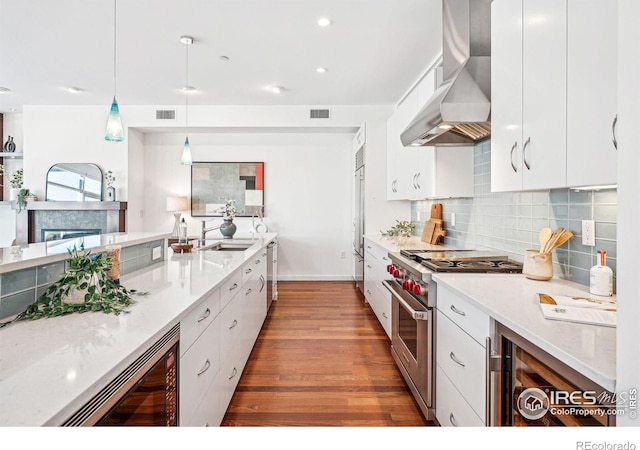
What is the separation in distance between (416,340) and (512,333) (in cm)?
98

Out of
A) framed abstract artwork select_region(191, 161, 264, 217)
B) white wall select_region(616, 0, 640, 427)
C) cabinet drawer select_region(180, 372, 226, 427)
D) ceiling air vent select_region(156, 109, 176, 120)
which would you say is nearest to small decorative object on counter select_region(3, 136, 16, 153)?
ceiling air vent select_region(156, 109, 176, 120)

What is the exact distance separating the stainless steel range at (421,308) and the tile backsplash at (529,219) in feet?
0.60

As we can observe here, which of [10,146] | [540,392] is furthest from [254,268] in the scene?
[10,146]

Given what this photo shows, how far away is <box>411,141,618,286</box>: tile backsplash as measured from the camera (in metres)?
1.55

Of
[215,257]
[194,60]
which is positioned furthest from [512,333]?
[194,60]

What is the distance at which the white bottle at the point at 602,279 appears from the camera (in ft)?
4.64

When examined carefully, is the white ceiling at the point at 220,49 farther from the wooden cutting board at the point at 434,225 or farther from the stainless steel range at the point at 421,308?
the stainless steel range at the point at 421,308

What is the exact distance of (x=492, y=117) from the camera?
190cm

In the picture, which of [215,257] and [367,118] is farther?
[367,118]

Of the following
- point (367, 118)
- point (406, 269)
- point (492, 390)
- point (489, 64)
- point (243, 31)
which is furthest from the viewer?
point (367, 118)

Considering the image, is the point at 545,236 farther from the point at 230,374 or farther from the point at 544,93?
the point at 230,374

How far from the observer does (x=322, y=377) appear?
2.53m

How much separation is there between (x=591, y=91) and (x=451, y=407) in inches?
57.2
